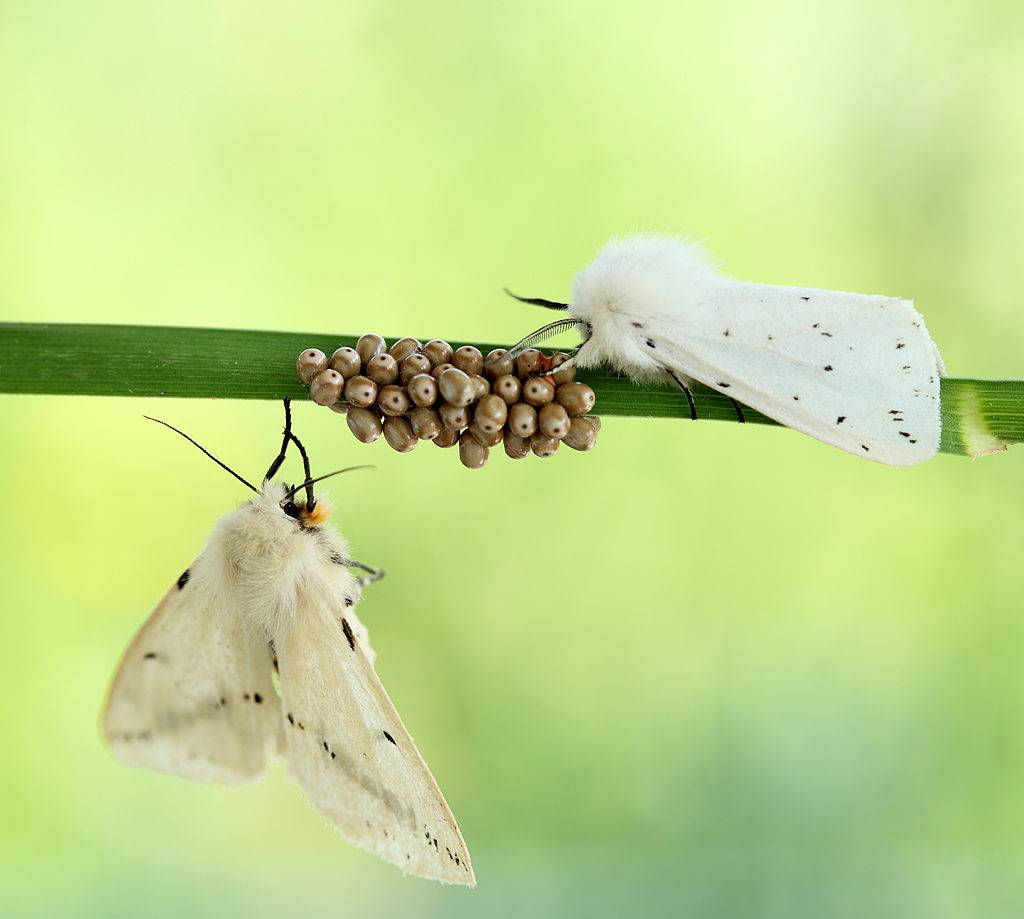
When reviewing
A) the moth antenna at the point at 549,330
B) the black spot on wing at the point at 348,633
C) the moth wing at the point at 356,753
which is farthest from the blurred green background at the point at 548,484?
the moth antenna at the point at 549,330

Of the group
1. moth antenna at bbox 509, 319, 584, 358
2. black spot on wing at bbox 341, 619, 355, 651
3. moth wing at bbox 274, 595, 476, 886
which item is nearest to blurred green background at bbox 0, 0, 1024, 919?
moth wing at bbox 274, 595, 476, 886

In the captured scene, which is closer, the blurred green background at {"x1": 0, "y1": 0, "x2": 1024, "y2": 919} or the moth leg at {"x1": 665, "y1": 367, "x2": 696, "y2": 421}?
the moth leg at {"x1": 665, "y1": 367, "x2": 696, "y2": 421}

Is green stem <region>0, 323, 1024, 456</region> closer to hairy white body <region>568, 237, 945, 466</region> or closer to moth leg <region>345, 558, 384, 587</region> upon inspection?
hairy white body <region>568, 237, 945, 466</region>

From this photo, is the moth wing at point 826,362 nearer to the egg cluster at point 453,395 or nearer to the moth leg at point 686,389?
the moth leg at point 686,389

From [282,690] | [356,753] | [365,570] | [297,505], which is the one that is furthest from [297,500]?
[356,753]

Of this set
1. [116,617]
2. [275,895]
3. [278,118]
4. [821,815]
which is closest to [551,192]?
[278,118]

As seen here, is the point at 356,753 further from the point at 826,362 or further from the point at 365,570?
the point at 826,362

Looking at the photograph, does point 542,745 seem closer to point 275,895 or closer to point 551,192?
point 275,895
